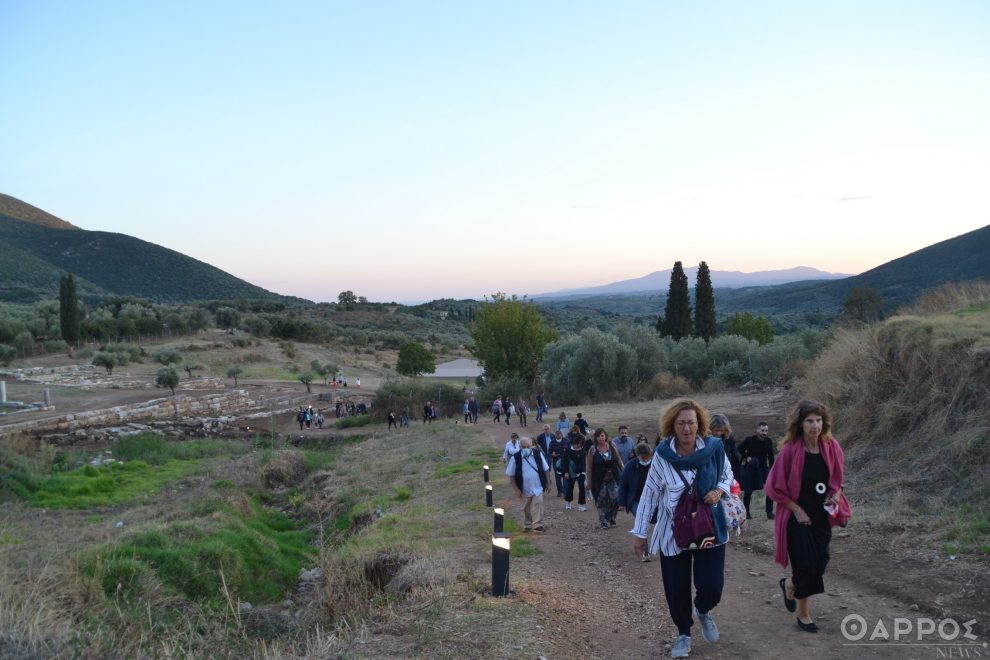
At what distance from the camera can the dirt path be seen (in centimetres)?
541

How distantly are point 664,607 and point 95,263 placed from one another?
132112mm

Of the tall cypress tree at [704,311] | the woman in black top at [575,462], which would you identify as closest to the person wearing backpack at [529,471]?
the woman in black top at [575,462]

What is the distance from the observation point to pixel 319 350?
245ft

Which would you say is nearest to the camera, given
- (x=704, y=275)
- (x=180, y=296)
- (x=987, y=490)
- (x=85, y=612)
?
A: (x=85, y=612)

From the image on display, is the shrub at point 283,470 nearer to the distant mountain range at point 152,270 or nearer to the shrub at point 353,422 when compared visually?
the shrub at point 353,422

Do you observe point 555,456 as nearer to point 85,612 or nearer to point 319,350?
point 85,612

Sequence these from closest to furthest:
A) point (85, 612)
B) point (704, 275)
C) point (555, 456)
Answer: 1. point (85, 612)
2. point (555, 456)
3. point (704, 275)

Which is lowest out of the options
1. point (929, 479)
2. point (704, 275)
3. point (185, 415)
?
point (185, 415)

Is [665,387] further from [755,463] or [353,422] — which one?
[755,463]

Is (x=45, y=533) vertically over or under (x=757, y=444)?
under

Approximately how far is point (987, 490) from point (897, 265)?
102441 mm

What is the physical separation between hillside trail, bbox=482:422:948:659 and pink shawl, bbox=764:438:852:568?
0.70 m

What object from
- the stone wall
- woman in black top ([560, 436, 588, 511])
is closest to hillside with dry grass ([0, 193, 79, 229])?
the stone wall

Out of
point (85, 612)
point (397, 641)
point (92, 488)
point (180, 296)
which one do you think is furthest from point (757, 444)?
point (180, 296)
